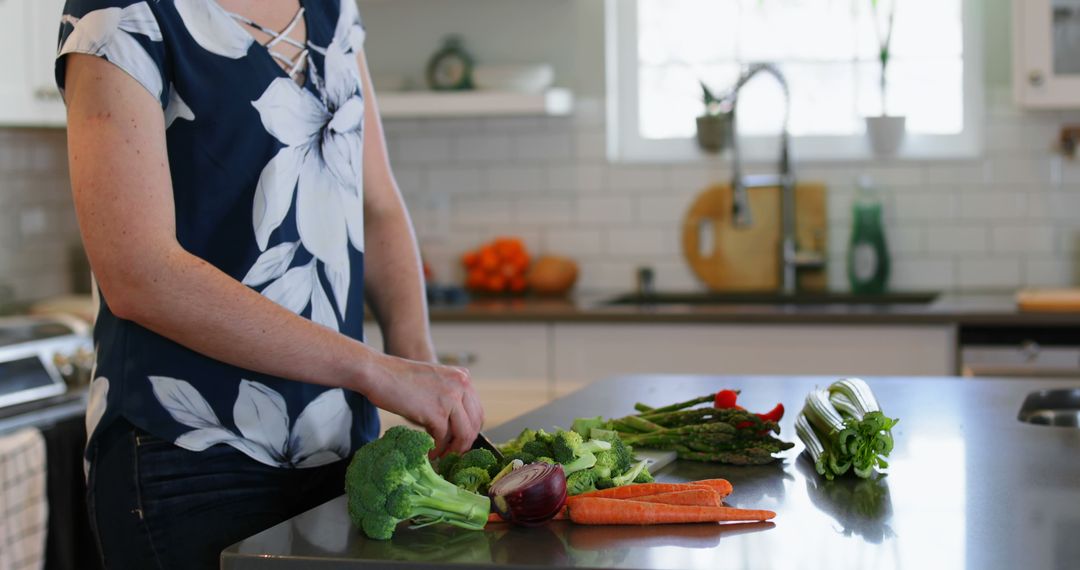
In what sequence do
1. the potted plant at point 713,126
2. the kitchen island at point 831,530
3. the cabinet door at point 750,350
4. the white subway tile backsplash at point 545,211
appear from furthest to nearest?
the white subway tile backsplash at point 545,211 → the potted plant at point 713,126 → the cabinet door at point 750,350 → the kitchen island at point 831,530

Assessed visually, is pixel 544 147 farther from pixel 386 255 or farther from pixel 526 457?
pixel 526 457

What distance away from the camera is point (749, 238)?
3945mm

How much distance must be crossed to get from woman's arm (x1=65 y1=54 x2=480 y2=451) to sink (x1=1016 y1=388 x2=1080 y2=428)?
923 millimetres

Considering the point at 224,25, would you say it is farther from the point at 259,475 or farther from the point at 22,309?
the point at 22,309

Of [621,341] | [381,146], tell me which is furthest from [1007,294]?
[381,146]

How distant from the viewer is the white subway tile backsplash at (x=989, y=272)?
3.80 metres

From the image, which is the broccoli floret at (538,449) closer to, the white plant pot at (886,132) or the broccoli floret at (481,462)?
the broccoli floret at (481,462)

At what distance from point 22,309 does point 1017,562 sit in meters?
3.38

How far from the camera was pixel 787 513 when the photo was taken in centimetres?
118

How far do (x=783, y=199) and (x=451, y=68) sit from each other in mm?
1118

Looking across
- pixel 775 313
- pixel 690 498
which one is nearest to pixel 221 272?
pixel 690 498

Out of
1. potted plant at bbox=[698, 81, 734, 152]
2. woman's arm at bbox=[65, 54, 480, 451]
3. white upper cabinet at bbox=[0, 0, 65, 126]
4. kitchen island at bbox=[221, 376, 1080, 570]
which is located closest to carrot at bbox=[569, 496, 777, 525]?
kitchen island at bbox=[221, 376, 1080, 570]

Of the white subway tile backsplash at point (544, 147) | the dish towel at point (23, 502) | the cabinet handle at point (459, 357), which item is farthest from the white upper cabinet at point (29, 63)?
the white subway tile backsplash at point (544, 147)

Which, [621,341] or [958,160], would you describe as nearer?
[621,341]
